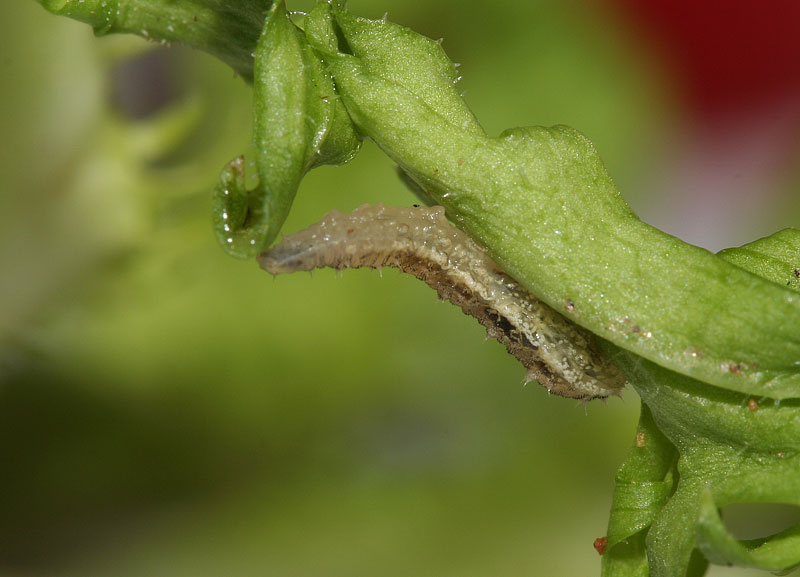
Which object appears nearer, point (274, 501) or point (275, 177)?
point (275, 177)

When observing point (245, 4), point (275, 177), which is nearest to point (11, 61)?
point (245, 4)

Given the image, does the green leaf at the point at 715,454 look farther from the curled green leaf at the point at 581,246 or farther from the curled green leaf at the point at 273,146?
the curled green leaf at the point at 273,146

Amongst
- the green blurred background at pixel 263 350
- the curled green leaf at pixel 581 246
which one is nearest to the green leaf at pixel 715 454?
the curled green leaf at pixel 581 246

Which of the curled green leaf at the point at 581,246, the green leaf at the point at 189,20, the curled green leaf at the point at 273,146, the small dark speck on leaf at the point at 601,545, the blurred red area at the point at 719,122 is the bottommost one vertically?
the small dark speck on leaf at the point at 601,545

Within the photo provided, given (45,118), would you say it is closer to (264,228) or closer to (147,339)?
(147,339)

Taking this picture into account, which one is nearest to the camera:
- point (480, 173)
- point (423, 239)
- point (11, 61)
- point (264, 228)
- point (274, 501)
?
point (264, 228)

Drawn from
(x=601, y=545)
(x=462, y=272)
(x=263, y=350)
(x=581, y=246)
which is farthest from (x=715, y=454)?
(x=263, y=350)

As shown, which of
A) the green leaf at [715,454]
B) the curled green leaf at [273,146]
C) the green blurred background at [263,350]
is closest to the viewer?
the curled green leaf at [273,146]
